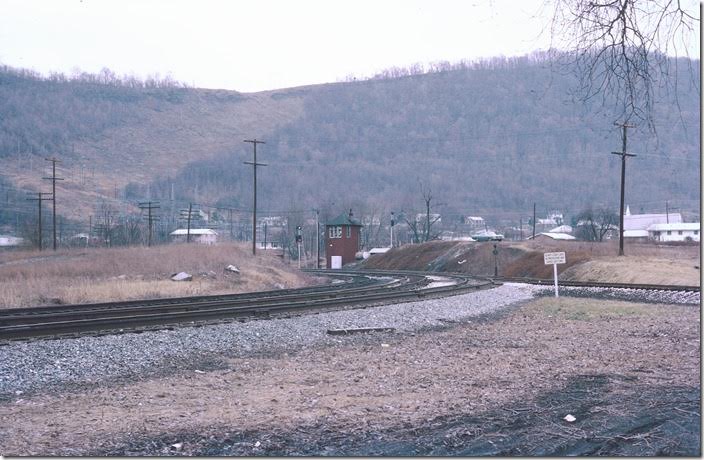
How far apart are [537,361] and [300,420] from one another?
533 cm

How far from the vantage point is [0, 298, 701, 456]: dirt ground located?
7.46 metres

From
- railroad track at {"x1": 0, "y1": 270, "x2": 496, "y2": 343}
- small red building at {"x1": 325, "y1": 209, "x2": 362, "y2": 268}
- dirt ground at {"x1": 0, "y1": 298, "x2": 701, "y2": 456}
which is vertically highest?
dirt ground at {"x1": 0, "y1": 298, "x2": 701, "y2": 456}

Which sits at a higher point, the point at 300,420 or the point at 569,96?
the point at 569,96

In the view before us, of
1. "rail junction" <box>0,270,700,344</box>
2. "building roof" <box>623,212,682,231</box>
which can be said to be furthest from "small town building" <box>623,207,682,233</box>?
"rail junction" <box>0,270,700,344</box>

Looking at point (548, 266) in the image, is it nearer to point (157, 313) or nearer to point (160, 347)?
point (157, 313)

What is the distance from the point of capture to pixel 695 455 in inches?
275

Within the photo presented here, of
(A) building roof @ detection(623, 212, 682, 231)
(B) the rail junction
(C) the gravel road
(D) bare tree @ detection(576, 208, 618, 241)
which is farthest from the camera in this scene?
(A) building roof @ detection(623, 212, 682, 231)

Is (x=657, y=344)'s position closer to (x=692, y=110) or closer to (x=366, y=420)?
(x=692, y=110)

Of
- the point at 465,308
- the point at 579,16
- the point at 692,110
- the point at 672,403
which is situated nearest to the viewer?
the point at 579,16

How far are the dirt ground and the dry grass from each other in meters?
16.2

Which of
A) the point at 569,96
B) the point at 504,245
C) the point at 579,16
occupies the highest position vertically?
the point at 579,16

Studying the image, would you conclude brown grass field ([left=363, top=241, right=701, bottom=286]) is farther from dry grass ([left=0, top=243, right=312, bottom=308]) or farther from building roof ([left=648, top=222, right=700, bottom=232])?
building roof ([left=648, top=222, right=700, bottom=232])

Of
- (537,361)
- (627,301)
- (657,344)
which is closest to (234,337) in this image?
(537,361)

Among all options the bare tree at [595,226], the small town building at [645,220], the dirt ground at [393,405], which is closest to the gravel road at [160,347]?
the dirt ground at [393,405]
